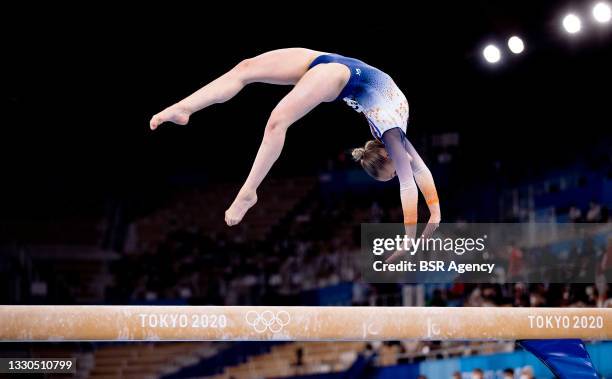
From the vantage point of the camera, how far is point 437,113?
1241 cm

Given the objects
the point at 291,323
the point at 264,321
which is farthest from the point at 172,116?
the point at 291,323

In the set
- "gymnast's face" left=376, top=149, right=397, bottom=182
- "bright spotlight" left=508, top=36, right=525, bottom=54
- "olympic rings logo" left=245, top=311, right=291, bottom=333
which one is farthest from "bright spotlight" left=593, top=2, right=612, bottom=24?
"olympic rings logo" left=245, top=311, right=291, bottom=333

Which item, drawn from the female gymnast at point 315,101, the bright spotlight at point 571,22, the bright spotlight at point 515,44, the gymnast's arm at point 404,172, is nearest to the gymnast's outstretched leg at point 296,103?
the female gymnast at point 315,101

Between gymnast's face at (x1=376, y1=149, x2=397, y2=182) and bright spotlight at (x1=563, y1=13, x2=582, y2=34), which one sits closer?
gymnast's face at (x1=376, y1=149, x2=397, y2=182)

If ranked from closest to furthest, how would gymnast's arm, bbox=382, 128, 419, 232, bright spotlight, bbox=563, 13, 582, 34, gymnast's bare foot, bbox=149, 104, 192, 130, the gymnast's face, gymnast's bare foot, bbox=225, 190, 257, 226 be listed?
gymnast's bare foot, bbox=149, 104, 192, 130, gymnast's bare foot, bbox=225, 190, 257, 226, gymnast's arm, bbox=382, 128, 419, 232, the gymnast's face, bright spotlight, bbox=563, 13, 582, 34

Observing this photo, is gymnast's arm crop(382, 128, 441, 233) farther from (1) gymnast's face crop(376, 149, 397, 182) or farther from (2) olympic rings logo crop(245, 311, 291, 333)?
(2) olympic rings logo crop(245, 311, 291, 333)

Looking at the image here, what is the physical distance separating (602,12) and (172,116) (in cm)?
565

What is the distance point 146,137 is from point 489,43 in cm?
595

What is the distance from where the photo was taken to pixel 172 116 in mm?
6945

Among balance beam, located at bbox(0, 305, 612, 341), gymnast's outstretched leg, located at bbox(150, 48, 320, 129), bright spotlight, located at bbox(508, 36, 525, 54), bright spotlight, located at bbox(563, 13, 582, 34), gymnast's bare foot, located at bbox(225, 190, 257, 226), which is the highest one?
bright spotlight, located at bbox(563, 13, 582, 34)

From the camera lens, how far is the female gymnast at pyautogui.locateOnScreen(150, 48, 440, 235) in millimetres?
7137

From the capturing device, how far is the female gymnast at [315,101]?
281 inches

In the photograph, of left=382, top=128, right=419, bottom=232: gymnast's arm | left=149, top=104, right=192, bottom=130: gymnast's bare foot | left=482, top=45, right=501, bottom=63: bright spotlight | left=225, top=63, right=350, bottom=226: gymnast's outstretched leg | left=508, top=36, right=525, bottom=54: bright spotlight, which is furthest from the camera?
left=482, top=45, right=501, bottom=63: bright spotlight

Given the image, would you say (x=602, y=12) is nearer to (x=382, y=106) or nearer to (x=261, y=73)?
(x=382, y=106)
